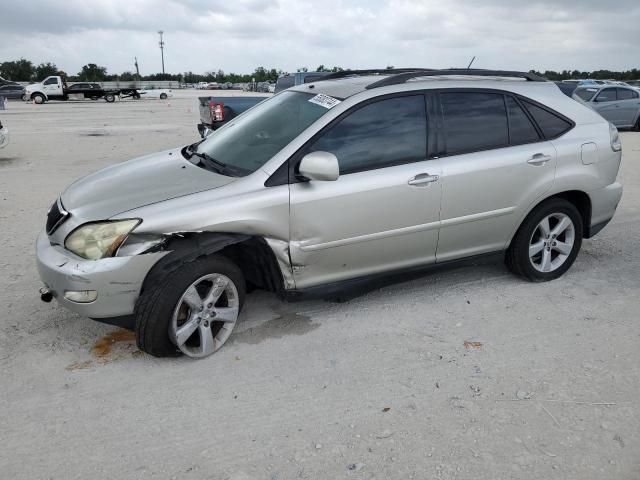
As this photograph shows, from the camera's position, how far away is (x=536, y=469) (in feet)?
8.02

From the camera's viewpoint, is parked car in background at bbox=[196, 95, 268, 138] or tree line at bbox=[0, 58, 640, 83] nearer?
parked car in background at bbox=[196, 95, 268, 138]

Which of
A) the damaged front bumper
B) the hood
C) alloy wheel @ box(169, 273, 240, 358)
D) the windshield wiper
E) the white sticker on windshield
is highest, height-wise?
the white sticker on windshield

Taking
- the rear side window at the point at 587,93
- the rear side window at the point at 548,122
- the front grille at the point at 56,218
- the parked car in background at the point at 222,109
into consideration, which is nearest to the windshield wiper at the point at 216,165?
the front grille at the point at 56,218

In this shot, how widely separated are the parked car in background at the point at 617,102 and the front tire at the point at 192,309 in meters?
15.5

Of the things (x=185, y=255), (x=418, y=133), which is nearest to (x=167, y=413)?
(x=185, y=255)

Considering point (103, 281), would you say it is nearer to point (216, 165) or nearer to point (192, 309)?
point (192, 309)

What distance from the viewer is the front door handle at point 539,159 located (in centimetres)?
413

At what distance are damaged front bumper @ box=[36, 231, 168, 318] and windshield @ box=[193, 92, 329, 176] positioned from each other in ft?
2.96

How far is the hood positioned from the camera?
328 centimetres

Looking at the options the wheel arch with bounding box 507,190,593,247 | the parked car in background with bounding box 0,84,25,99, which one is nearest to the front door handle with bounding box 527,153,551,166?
the wheel arch with bounding box 507,190,593,247

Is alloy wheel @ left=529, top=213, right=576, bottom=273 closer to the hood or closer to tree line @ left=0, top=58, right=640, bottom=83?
the hood

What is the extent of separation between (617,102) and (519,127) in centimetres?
1444

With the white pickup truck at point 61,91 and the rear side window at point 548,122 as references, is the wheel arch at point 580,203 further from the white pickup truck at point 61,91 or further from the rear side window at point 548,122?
the white pickup truck at point 61,91

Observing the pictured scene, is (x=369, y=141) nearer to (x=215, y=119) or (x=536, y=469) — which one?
(x=536, y=469)
